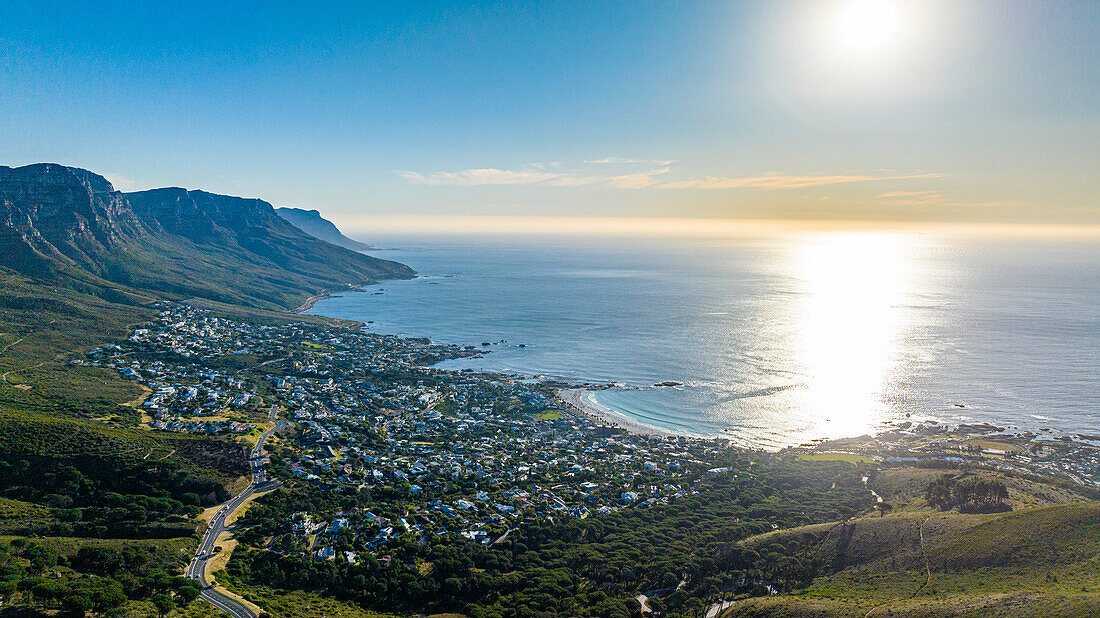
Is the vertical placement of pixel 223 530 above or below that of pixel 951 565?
below

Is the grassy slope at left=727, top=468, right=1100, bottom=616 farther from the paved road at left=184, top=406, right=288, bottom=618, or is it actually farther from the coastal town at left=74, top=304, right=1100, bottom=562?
the paved road at left=184, top=406, right=288, bottom=618

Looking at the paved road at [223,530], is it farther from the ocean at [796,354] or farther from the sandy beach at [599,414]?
the ocean at [796,354]

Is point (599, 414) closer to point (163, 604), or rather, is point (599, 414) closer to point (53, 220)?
point (163, 604)

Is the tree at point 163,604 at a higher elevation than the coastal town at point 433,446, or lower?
Result: higher

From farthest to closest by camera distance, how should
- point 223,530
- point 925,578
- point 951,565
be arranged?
point 223,530
point 951,565
point 925,578

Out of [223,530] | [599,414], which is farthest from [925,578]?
[223,530]

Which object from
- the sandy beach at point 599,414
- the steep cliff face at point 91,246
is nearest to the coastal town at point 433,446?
the sandy beach at point 599,414

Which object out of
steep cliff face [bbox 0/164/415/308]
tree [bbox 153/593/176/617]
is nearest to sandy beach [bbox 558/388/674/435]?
tree [bbox 153/593/176/617]
